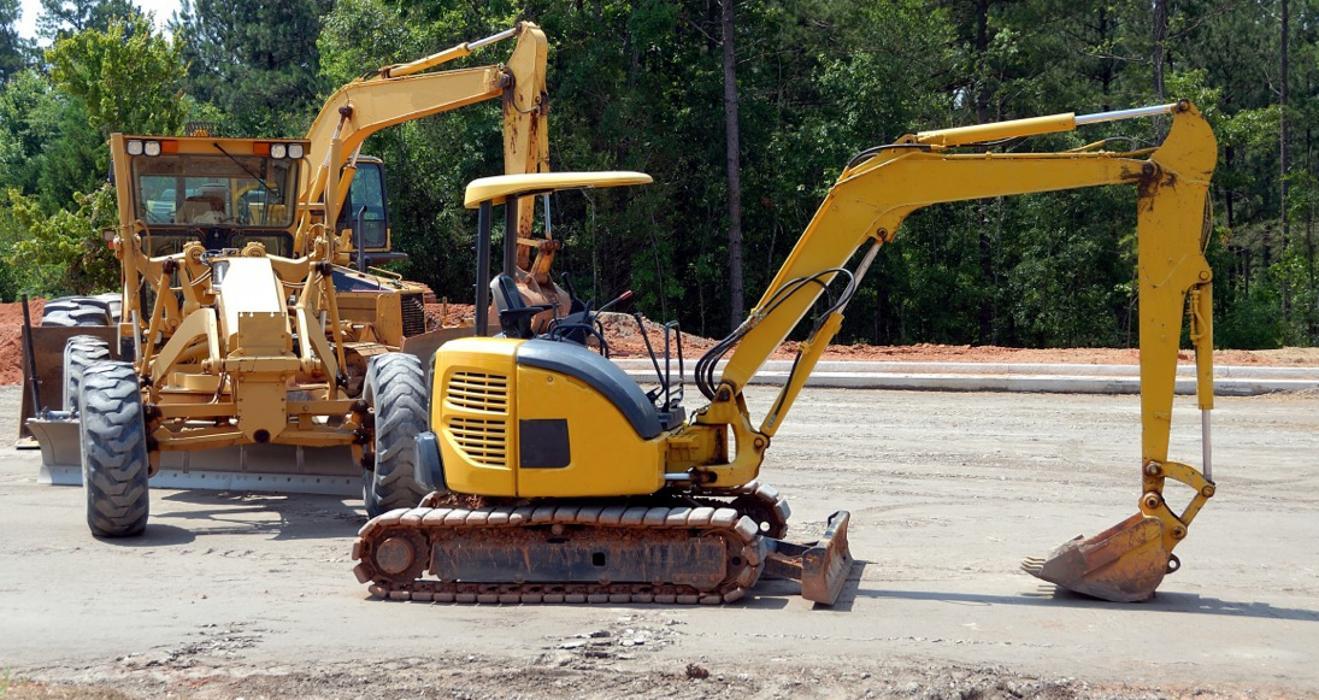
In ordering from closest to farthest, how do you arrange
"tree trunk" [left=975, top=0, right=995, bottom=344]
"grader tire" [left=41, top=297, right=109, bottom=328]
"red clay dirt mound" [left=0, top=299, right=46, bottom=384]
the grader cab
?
the grader cab < "grader tire" [left=41, top=297, right=109, bottom=328] < "red clay dirt mound" [left=0, top=299, right=46, bottom=384] < "tree trunk" [left=975, top=0, right=995, bottom=344]

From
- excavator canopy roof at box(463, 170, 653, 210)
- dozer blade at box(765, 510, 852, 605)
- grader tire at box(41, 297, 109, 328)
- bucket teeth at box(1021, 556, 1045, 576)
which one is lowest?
bucket teeth at box(1021, 556, 1045, 576)

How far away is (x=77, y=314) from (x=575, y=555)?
886cm

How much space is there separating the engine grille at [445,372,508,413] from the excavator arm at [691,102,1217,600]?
1083 mm

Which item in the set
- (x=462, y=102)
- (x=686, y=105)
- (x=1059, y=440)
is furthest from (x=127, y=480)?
(x=686, y=105)

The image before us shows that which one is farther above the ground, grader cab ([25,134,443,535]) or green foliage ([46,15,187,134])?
green foliage ([46,15,187,134])

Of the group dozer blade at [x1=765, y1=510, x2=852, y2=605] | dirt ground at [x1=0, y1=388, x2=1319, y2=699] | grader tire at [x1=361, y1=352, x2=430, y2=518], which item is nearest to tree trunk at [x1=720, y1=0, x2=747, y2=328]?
dirt ground at [x1=0, y1=388, x2=1319, y2=699]

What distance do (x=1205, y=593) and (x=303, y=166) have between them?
8.32 meters

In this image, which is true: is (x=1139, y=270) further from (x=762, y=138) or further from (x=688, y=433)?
(x=762, y=138)

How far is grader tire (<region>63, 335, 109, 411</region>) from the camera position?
466 inches

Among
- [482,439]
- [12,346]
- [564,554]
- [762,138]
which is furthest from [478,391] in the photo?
[762,138]

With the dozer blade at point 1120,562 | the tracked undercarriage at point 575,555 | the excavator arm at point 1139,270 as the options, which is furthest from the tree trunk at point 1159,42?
the tracked undercarriage at point 575,555

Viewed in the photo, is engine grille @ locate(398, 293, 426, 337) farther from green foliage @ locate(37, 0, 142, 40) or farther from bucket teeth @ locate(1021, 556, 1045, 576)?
green foliage @ locate(37, 0, 142, 40)

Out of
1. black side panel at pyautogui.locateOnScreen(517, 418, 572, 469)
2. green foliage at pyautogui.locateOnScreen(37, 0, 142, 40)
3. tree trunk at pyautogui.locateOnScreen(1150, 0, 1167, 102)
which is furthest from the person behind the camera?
green foliage at pyautogui.locateOnScreen(37, 0, 142, 40)

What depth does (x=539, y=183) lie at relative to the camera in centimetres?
803
